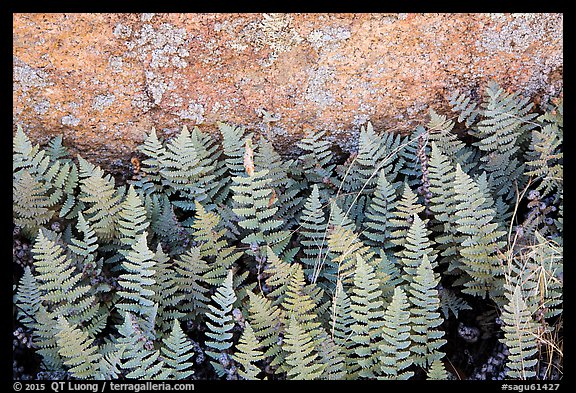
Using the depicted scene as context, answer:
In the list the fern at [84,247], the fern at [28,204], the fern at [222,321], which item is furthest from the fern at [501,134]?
the fern at [28,204]

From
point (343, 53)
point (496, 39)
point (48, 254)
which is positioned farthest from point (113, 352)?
point (496, 39)

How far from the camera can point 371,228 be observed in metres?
5.21

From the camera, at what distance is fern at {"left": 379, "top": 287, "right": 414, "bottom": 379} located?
4.32 meters

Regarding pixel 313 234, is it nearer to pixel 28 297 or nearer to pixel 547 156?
pixel 547 156

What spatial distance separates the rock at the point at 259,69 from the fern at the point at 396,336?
1735 mm

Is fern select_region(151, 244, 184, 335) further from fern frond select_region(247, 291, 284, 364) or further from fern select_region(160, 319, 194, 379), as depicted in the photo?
fern frond select_region(247, 291, 284, 364)

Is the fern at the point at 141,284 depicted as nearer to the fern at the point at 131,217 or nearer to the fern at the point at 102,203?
the fern at the point at 131,217

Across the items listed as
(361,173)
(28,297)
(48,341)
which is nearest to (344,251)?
(361,173)

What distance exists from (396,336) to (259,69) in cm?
236

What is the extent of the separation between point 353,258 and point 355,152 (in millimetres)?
1061

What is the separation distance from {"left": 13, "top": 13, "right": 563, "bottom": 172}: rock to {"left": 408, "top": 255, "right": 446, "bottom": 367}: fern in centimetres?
154

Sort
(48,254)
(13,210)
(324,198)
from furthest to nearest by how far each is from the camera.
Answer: (324,198) < (13,210) < (48,254)

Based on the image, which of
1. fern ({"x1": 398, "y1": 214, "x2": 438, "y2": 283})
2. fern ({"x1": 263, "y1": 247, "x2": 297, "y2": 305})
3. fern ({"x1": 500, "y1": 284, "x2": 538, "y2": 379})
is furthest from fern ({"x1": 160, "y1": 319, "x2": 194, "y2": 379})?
fern ({"x1": 500, "y1": 284, "x2": 538, "y2": 379})

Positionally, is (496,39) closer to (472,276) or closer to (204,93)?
(472,276)
